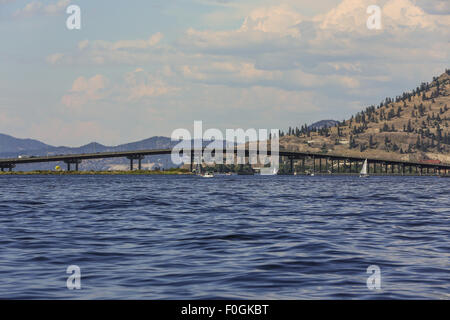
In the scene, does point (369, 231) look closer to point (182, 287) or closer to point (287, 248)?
point (287, 248)

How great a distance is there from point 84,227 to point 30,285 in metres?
18.6

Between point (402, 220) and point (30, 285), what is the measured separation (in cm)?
2889

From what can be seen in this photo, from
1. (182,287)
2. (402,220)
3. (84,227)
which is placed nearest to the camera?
(182,287)

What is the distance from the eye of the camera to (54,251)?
86.5 ft
